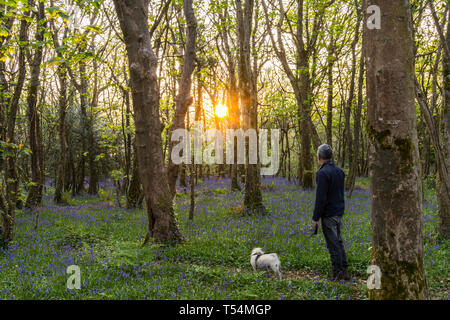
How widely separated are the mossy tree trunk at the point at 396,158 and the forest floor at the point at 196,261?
4.33ft

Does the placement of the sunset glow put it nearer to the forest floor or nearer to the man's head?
the forest floor

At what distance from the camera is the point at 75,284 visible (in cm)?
492

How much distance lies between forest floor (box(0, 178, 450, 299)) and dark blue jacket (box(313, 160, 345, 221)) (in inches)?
47.2

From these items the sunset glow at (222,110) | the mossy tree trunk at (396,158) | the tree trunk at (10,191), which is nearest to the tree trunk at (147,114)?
the tree trunk at (10,191)

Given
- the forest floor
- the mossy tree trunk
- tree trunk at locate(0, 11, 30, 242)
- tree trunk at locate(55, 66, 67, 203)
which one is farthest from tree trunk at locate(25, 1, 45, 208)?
the mossy tree trunk

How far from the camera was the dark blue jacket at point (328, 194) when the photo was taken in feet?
17.5

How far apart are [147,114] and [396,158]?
5410mm

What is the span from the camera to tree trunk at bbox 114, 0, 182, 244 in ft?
22.8

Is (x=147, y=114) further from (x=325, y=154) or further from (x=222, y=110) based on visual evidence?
(x=222, y=110)

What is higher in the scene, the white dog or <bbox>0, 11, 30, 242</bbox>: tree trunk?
<bbox>0, 11, 30, 242</bbox>: tree trunk

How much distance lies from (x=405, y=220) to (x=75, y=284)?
5.00 meters

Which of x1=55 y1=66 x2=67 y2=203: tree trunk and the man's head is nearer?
the man's head

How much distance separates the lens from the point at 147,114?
705cm

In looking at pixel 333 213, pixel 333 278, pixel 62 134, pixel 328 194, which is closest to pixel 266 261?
pixel 333 278
